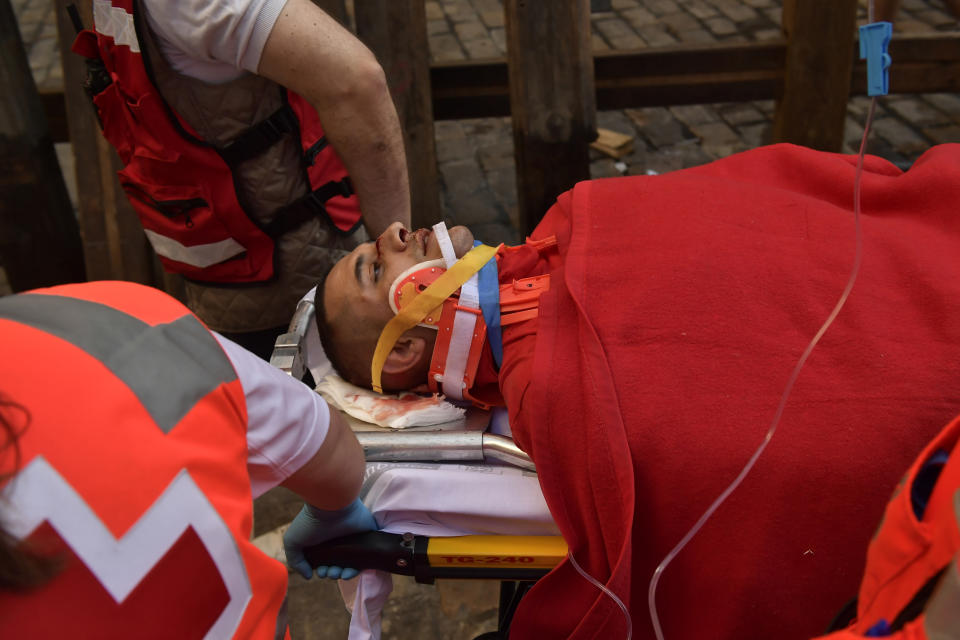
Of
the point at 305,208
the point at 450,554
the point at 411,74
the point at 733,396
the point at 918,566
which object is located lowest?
the point at 450,554

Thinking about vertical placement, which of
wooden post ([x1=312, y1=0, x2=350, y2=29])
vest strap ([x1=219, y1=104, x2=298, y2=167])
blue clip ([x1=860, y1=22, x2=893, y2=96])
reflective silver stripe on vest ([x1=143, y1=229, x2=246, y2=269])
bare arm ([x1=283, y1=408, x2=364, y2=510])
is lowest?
bare arm ([x1=283, y1=408, x2=364, y2=510])

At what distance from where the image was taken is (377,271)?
228cm

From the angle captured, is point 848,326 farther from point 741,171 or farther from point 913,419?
point 741,171

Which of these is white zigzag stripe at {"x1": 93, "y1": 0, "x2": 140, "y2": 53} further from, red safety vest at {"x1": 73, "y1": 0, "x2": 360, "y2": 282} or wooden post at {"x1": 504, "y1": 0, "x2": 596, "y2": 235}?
wooden post at {"x1": 504, "y1": 0, "x2": 596, "y2": 235}

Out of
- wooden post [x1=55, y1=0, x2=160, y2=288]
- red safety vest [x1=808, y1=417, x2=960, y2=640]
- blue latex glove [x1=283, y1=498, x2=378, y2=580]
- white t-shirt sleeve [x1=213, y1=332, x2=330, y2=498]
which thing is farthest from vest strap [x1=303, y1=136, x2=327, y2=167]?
red safety vest [x1=808, y1=417, x2=960, y2=640]

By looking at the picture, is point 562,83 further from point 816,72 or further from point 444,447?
point 444,447

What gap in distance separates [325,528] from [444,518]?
0.91 feet

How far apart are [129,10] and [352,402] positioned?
1094 millimetres

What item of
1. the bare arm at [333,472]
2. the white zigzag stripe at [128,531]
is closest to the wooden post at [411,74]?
the bare arm at [333,472]

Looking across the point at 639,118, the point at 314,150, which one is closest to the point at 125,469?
the point at 314,150

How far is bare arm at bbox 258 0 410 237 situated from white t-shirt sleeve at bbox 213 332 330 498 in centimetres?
97

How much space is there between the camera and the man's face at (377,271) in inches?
87.2

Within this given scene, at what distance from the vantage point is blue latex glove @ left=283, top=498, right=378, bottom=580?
5.81 ft

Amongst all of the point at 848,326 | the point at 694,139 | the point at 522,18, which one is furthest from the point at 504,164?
the point at 848,326
